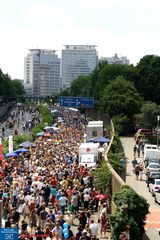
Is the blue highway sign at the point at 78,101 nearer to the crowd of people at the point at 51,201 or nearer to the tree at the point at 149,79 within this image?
the tree at the point at 149,79

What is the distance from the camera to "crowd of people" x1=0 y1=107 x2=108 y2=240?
73.2 ft

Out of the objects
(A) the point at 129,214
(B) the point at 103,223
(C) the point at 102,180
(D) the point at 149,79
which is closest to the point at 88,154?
(C) the point at 102,180

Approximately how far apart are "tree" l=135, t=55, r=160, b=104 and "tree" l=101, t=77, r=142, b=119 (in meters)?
12.3

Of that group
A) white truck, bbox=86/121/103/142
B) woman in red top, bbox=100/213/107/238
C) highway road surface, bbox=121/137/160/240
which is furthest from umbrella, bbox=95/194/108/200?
white truck, bbox=86/121/103/142

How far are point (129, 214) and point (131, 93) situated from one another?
199ft

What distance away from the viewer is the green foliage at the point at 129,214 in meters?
21.9

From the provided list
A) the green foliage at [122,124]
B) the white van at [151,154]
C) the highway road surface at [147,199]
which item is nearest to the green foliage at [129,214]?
the highway road surface at [147,199]

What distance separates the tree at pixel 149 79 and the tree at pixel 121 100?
Result: 40.2 ft

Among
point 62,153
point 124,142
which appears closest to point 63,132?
point 124,142

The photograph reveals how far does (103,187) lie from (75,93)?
554 feet

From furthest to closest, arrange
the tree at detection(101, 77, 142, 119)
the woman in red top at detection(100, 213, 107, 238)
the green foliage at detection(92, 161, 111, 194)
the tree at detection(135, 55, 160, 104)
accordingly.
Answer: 1. the tree at detection(135, 55, 160, 104)
2. the tree at detection(101, 77, 142, 119)
3. the green foliage at detection(92, 161, 111, 194)
4. the woman in red top at detection(100, 213, 107, 238)

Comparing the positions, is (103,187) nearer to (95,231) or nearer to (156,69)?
(95,231)

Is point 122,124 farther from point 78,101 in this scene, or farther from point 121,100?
point 78,101

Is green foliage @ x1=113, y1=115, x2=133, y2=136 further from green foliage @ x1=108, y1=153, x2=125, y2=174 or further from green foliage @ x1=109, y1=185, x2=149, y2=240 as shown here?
green foliage @ x1=109, y1=185, x2=149, y2=240
